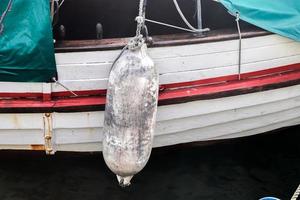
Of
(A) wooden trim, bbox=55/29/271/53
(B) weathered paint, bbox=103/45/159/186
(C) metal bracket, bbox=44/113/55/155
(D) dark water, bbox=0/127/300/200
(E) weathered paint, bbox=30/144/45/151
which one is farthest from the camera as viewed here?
(D) dark water, bbox=0/127/300/200

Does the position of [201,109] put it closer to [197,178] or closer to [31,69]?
[197,178]

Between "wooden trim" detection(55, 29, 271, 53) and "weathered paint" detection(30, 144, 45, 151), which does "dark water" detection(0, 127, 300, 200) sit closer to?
"weathered paint" detection(30, 144, 45, 151)

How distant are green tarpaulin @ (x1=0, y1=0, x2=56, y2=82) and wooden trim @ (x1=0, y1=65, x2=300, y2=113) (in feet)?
1.24

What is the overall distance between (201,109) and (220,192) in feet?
3.22

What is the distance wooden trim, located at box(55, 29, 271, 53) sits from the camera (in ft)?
13.5

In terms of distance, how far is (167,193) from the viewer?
4801 millimetres

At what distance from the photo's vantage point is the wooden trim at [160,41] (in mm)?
4113

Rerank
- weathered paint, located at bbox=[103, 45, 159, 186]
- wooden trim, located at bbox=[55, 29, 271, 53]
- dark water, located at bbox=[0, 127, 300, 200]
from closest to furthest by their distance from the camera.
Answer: weathered paint, located at bbox=[103, 45, 159, 186]
wooden trim, located at bbox=[55, 29, 271, 53]
dark water, located at bbox=[0, 127, 300, 200]

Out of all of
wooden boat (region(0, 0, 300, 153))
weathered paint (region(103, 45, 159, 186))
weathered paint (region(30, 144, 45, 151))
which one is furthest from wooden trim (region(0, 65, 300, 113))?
weathered paint (region(30, 144, 45, 151))

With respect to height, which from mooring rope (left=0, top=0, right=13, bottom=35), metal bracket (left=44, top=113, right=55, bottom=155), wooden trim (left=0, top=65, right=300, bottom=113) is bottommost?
metal bracket (left=44, top=113, right=55, bottom=155)

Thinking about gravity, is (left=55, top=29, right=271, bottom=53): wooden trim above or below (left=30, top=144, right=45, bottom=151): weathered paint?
above

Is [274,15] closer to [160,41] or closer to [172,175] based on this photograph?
[160,41]

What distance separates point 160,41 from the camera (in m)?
4.27

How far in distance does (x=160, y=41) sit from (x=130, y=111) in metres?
0.81
